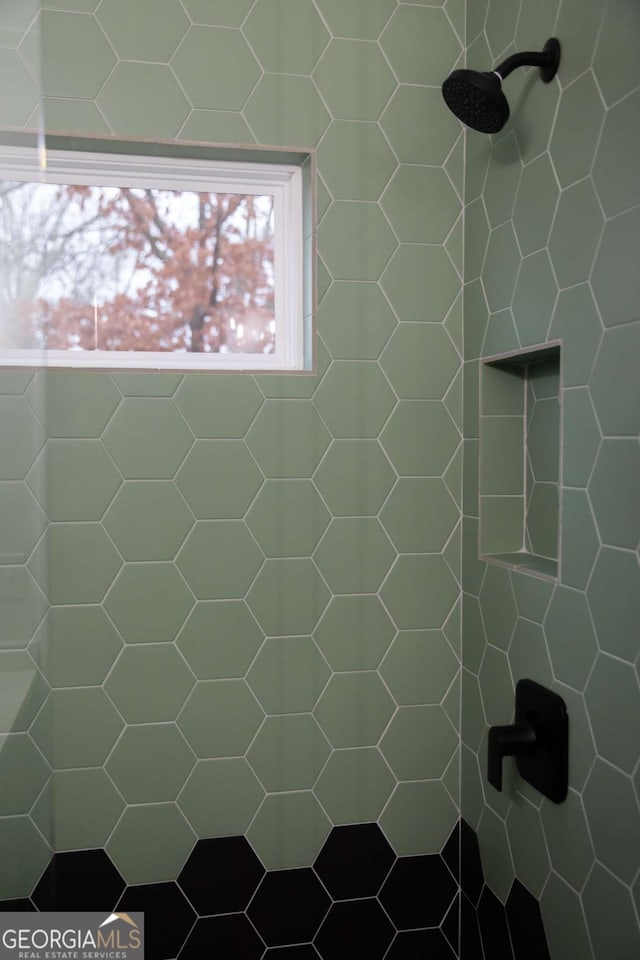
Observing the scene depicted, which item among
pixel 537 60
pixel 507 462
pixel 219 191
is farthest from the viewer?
pixel 219 191

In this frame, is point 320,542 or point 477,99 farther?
point 320,542

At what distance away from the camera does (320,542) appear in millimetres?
1573

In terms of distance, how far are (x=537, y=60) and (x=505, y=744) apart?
45.3 inches

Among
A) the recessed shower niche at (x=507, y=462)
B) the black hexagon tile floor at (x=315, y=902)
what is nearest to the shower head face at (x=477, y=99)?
the recessed shower niche at (x=507, y=462)

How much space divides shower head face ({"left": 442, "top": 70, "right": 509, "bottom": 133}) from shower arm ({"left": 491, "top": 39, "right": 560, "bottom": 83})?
20mm

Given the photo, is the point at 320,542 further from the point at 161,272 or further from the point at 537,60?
the point at 537,60

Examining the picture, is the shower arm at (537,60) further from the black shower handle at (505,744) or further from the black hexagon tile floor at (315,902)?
the black hexagon tile floor at (315,902)

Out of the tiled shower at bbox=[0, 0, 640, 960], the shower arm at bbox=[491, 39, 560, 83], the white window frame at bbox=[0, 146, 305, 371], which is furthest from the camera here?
the white window frame at bbox=[0, 146, 305, 371]

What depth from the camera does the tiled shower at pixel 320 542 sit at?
1.44 m

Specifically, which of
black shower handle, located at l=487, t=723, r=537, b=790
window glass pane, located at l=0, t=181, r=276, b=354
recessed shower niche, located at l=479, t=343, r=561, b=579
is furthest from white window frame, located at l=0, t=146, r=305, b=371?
black shower handle, located at l=487, t=723, r=537, b=790

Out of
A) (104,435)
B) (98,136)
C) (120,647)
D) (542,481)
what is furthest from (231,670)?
(98,136)

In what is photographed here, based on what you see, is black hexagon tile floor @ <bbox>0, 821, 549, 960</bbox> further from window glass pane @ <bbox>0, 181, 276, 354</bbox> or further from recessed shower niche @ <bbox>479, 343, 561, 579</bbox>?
window glass pane @ <bbox>0, 181, 276, 354</bbox>

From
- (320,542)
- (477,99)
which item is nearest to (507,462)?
(320,542)

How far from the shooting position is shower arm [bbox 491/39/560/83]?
3.95 feet
